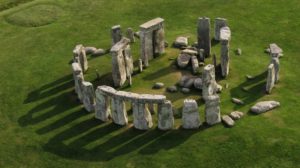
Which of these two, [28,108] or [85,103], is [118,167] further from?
[28,108]

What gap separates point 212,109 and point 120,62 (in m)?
6.65

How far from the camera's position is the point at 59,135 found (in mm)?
26516

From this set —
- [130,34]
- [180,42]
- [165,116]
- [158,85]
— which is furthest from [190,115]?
[130,34]

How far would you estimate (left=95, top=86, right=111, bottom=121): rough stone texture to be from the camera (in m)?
26.6

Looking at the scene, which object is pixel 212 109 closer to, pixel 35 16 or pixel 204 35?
pixel 204 35

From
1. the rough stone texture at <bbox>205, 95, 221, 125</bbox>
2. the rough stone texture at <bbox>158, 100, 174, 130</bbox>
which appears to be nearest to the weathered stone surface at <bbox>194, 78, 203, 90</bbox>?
the rough stone texture at <bbox>205, 95, 221, 125</bbox>

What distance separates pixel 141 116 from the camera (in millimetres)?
25844

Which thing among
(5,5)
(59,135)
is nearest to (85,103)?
(59,135)

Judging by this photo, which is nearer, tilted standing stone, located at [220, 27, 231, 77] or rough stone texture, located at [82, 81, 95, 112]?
rough stone texture, located at [82, 81, 95, 112]

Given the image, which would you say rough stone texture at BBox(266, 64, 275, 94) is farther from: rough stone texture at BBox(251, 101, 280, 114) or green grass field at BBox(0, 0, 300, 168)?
rough stone texture at BBox(251, 101, 280, 114)

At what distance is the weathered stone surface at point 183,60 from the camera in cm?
3133

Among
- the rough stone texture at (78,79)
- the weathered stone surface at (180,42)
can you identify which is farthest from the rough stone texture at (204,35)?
the rough stone texture at (78,79)

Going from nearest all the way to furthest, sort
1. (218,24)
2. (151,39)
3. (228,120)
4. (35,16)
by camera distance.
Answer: (228,120) < (151,39) < (218,24) < (35,16)

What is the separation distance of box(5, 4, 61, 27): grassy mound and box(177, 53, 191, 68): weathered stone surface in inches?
476
